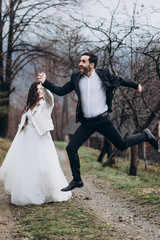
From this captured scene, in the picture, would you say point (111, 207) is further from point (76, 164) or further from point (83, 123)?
point (83, 123)

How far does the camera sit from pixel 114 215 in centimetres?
678

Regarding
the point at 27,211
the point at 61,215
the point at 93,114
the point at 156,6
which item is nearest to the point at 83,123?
the point at 93,114

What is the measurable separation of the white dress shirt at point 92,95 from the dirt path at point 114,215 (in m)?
1.95

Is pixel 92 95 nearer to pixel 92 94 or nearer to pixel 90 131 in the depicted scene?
pixel 92 94

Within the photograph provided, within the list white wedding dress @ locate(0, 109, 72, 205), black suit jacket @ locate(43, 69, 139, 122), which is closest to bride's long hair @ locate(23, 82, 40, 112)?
white wedding dress @ locate(0, 109, 72, 205)

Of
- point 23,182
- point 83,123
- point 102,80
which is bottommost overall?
point 23,182

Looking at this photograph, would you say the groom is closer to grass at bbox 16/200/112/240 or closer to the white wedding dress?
grass at bbox 16/200/112/240

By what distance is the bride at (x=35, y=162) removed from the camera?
7344 millimetres

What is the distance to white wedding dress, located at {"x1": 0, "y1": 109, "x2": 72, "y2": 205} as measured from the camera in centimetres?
732

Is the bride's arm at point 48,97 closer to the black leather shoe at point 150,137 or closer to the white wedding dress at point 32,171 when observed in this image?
the white wedding dress at point 32,171

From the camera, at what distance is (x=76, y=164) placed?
20.5ft

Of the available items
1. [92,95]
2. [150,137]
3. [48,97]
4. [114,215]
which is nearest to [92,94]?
[92,95]

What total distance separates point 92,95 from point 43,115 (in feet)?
7.02

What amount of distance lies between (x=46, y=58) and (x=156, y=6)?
12.7 meters
